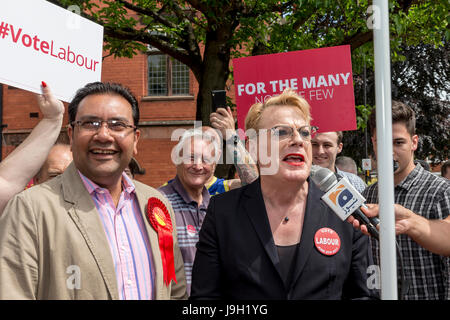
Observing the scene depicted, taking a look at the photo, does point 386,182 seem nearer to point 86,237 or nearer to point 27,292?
point 86,237

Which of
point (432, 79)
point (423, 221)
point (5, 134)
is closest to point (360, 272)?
point (423, 221)

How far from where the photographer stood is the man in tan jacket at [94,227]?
1.67 metres

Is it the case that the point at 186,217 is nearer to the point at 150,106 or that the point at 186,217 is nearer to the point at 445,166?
the point at 445,166

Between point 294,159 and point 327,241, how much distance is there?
15.7 inches

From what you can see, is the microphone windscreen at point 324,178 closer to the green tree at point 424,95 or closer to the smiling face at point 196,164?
the smiling face at point 196,164

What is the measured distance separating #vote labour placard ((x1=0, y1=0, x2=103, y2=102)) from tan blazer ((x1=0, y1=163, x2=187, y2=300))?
767 millimetres

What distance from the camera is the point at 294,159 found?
210 cm

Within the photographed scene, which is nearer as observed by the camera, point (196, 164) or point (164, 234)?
point (164, 234)

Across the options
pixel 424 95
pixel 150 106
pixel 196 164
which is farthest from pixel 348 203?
pixel 424 95

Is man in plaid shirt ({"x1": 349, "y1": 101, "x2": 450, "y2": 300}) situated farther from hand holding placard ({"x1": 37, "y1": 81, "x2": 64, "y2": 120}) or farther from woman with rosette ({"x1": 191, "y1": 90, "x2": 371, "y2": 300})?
hand holding placard ({"x1": 37, "y1": 81, "x2": 64, "y2": 120})

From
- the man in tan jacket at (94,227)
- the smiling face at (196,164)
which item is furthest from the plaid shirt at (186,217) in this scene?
the man in tan jacket at (94,227)

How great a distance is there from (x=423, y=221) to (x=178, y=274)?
1.09 metres

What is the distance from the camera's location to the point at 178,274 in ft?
7.14
